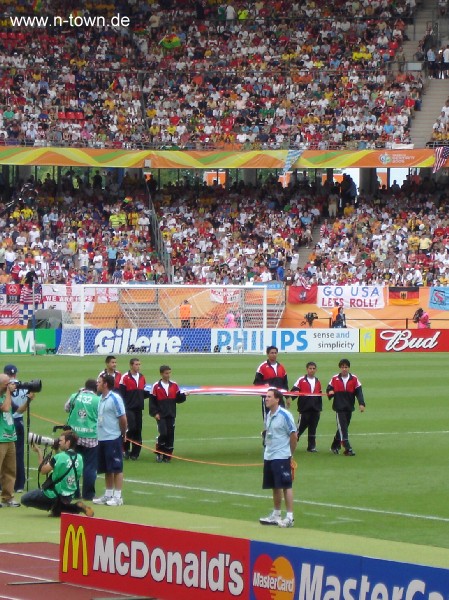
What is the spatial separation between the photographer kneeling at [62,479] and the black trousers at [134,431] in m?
5.46

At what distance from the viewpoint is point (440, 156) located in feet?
189

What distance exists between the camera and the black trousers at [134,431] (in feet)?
73.2

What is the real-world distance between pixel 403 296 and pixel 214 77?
1672 centimetres

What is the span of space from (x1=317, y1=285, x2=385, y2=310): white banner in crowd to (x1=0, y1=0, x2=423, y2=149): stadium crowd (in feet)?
28.3

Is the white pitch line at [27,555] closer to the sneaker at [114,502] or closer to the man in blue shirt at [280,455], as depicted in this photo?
the man in blue shirt at [280,455]

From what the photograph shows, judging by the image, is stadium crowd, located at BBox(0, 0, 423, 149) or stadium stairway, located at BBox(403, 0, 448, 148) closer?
stadium crowd, located at BBox(0, 0, 423, 149)

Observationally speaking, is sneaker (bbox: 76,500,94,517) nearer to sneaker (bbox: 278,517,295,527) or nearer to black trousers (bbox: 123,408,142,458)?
sneaker (bbox: 278,517,295,527)

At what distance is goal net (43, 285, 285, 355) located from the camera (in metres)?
45.6

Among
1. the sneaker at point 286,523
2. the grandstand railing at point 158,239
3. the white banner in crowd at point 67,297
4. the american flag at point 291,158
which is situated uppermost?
the american flag at point 291,158

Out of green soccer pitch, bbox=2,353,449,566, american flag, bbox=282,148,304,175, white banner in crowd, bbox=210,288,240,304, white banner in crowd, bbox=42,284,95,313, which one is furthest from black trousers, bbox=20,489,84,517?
american flag, bbox=282,148,304,175

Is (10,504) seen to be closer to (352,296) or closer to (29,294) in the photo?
(29,294)

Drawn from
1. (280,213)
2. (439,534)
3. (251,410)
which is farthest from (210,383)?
(280,213)

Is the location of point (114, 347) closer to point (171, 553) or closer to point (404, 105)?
point (404, 105)

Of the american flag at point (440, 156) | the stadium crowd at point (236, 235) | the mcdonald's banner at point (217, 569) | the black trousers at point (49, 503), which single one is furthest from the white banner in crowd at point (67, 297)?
the mcdonald's banner at point (217, 569)
